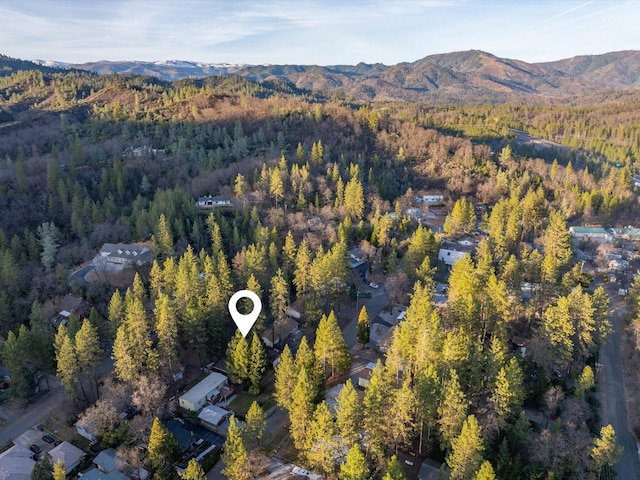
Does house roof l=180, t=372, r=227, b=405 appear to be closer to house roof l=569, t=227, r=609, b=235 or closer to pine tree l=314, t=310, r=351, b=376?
pine tree l=314, t=310, r=351, b=376

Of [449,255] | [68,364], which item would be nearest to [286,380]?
[68,364]

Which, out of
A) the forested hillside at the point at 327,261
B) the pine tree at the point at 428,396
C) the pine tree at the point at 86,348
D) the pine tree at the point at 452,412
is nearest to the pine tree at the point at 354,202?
the forested hillside at the point at 327,261

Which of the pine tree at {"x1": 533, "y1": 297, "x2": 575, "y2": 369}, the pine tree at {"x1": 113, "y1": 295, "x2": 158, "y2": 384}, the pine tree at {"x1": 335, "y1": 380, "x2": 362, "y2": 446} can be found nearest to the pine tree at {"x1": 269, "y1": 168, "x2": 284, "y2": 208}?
the pine tree at {"x1": 113, "y1": 295, "x2": 158, "y2": 384}

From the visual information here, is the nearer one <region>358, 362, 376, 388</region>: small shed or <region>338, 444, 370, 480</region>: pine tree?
<region>338, 444, 370, 480</region>: pine tree

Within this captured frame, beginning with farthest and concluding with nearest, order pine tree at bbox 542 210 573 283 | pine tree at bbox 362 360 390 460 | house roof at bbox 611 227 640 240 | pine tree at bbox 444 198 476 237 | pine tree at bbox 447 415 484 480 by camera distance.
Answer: house roof at bbox 611 227 640 240 → pine tree at bbox 444 198 476 237 → pine tree at bbox 542 210 573 283 → pine tree at bbox 362 360 390 460 → pine tree at bbox 447 415 484 480

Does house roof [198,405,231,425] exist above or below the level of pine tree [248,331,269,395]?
below

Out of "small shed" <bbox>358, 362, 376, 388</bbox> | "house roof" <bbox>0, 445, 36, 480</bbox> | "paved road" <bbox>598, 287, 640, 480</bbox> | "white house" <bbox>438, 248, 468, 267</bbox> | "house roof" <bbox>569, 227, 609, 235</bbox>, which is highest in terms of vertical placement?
"house roof" <bbox>569, 227, 609, 235</bbox>

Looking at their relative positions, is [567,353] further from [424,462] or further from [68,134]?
[68,134]
